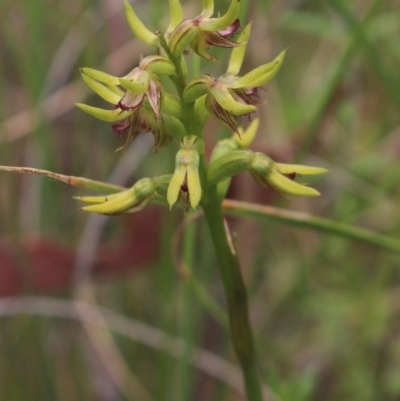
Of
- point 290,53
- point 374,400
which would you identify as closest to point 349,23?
point 374,400

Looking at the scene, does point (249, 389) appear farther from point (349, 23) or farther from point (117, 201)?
point (349, 23)

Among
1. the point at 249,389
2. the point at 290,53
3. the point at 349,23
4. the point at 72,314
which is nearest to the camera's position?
the point at 249,389

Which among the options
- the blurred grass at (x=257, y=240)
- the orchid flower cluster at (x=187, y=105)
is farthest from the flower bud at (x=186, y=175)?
the blurred grass at (x=257, y=240)

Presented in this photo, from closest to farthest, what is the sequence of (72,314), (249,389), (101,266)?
(249,389) < (72,314) < (101,266)

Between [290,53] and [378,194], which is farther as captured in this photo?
[290,53]

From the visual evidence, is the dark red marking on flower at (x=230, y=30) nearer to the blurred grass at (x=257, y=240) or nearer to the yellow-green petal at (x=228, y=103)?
the yellow-green petal at (x=228, y=103)

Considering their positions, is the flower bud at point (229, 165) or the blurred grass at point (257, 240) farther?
the blurred grass at point (257, 240)

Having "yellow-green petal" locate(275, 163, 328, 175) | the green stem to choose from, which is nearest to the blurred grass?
the green stem
